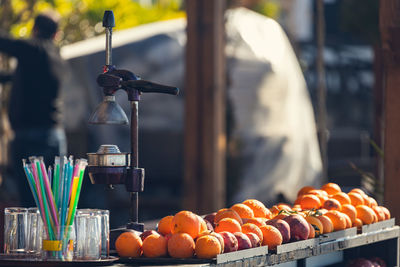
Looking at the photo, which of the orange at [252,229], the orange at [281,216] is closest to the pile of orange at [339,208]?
the orange at [281,216]

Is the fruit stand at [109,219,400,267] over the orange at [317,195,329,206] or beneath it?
beneath

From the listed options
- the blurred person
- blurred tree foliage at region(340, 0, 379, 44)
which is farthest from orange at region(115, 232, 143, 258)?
blurred tree foliage at region(340, 0, 379, 44)

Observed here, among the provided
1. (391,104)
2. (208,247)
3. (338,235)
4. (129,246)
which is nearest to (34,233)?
(129,246)

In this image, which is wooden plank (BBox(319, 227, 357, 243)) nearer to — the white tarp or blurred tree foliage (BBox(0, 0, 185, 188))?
blurred tree foliage (BBox(0, 0, 185, 188))

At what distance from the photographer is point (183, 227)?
2.79 meters

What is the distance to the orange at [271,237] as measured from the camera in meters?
2.93

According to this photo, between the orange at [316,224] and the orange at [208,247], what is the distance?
0.66 metres

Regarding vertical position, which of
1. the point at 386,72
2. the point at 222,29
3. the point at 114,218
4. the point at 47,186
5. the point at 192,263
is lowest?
the point at 114,218

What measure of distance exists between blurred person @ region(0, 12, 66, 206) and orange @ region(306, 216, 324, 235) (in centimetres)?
297

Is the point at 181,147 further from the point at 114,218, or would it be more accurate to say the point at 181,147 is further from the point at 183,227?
the point at 183,227

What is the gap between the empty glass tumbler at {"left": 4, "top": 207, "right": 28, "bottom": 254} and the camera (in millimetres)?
2768

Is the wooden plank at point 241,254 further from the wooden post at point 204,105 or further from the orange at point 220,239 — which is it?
the wooden post at point 204,105

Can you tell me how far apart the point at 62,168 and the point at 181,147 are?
18.7 ft

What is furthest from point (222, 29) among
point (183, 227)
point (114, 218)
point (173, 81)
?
point (183, 227)
